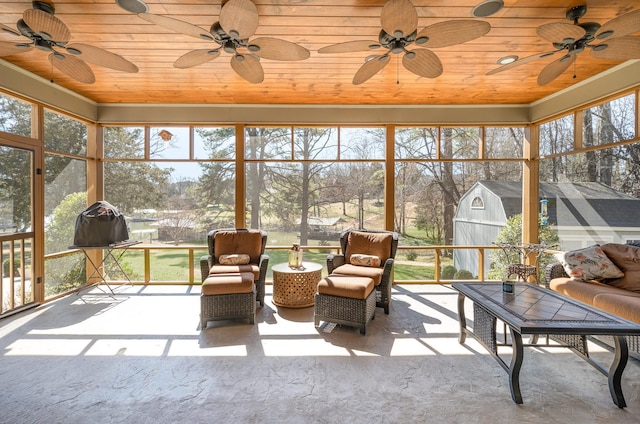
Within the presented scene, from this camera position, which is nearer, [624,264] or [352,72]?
[624,264]

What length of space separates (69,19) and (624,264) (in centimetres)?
626

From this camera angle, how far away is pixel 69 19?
2.73 m

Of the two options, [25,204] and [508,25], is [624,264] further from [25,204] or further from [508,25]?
[25,204]

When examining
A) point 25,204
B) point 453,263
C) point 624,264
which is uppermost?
point 25,204

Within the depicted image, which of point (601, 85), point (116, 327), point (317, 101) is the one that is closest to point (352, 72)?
point (317, 101)

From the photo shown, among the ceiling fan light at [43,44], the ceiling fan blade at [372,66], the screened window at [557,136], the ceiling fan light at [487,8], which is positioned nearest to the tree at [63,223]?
the ceiling fan light at [43,44]

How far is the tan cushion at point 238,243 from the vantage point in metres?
4.55

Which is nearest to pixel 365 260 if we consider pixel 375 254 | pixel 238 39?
pixel 375 254

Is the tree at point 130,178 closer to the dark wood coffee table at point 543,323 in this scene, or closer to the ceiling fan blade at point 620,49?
the dark wood coffee table at point 543,323

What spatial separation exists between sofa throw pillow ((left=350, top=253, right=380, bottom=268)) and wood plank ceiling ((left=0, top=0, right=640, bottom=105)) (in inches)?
98.1

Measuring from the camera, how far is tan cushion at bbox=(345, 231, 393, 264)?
432cm

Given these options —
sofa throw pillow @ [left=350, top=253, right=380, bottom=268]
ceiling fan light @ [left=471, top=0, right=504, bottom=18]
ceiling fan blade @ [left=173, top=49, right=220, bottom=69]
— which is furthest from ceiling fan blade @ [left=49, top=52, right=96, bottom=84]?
sofa throw pillow @ [left=350, top=253, right=380, bottom=268]

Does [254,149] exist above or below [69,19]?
below

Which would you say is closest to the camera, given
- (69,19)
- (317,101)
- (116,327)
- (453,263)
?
(69,19)
